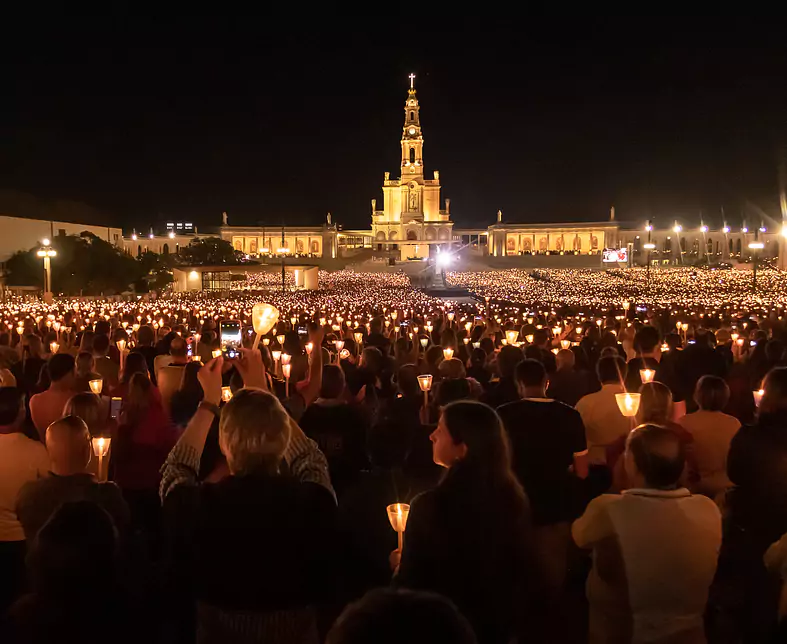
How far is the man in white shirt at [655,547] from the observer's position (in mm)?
3250

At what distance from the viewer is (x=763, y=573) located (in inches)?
176

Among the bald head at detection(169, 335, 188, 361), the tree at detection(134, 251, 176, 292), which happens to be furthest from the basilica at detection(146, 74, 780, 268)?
the bald head at detection(169, 335, 188, 361)

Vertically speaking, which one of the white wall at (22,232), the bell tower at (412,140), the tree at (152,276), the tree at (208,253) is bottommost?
the tree at (152,276)

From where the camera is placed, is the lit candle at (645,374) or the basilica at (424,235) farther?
the basilica at (424,235)

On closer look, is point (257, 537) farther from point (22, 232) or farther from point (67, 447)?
point (22, 232)

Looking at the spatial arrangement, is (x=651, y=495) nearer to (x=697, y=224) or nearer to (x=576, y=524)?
(x=576, y=524)

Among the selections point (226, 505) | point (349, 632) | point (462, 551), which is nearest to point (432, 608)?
point (349, 632)

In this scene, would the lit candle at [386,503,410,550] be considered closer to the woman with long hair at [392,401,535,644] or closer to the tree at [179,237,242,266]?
the woman with long hair at [392,401,535,644]

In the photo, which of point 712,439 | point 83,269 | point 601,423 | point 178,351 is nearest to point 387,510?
point 712,439

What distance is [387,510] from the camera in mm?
4094

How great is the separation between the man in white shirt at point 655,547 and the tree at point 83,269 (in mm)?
47567

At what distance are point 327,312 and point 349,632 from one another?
18031 millimetres

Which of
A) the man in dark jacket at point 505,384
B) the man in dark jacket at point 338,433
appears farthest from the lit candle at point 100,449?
the man in dark jacket at point 505,384

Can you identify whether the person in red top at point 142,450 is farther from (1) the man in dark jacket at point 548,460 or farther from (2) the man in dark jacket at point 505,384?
(2) the man in dark jacket at point 505,384
